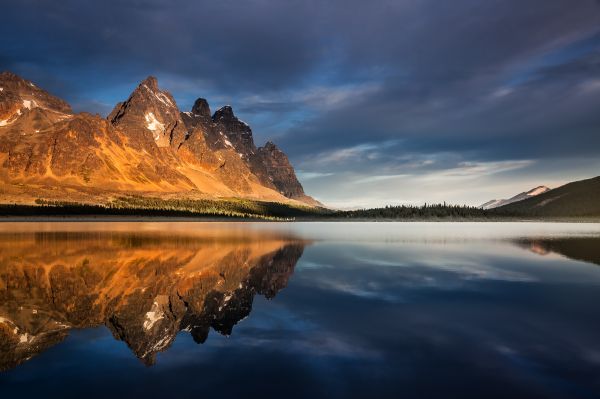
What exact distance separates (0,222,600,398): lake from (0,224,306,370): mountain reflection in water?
105 millimetres

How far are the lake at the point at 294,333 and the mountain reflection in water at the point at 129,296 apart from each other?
0.11m

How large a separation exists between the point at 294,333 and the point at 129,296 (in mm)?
10361

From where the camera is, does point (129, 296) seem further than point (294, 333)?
Yes

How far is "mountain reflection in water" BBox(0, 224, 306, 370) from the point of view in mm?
16109

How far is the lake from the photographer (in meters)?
11.5

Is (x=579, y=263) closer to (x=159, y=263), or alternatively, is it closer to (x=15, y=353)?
(x=159, y=263)

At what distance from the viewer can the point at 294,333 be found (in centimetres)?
1658

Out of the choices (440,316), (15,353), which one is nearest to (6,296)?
(15,353)

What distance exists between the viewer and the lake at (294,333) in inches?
453

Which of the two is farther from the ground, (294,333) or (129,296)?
(129,296)

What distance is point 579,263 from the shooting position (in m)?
39.0

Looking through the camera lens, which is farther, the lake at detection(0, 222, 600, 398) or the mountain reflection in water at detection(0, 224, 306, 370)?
the mountain reflection in water at detection(0, 224, 306, 370)

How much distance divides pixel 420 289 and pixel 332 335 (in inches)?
449

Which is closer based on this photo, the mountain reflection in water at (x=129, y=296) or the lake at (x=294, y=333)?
the lake at (x=294, y=333)
